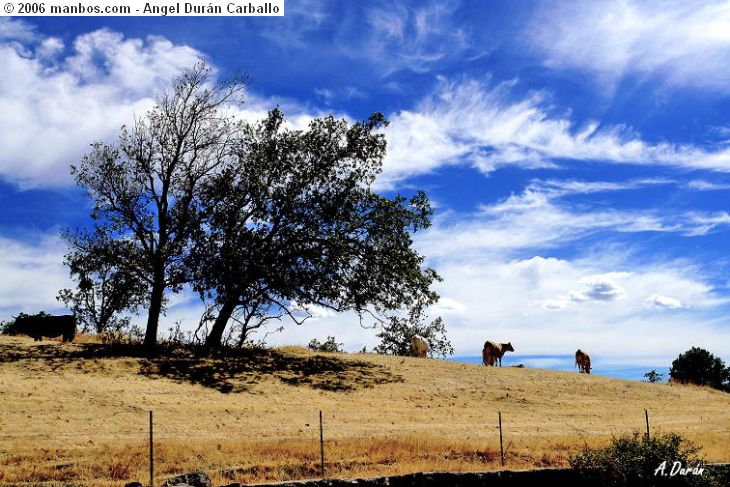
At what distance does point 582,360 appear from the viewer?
165 feet

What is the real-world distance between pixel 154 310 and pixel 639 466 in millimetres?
29069

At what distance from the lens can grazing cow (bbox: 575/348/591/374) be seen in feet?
164

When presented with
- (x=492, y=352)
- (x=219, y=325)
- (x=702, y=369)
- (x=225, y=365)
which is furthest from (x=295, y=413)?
(x=702, y=369)

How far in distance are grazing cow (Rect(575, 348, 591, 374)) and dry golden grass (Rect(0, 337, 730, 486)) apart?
19.0ft

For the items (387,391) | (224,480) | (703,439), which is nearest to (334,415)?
(387,391)

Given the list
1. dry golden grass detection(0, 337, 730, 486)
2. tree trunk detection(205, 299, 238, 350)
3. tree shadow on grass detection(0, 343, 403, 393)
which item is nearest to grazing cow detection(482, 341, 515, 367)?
dry golden grass detection(0, 337, 730, 486)

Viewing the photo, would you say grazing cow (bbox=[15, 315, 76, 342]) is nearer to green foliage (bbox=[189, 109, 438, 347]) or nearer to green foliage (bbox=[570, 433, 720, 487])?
green foliage (bbox=[189, 109, 438, 347])

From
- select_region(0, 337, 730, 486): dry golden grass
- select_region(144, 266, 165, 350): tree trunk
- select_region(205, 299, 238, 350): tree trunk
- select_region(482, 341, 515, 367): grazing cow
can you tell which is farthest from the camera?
select_region(482, 341, 515, 367): grazing cow

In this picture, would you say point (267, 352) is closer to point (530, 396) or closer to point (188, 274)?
point (188, 274)

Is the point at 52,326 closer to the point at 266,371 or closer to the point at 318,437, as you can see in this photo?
the point at 266,371

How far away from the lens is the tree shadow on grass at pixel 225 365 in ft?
107

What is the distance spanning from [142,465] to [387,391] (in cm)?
1664

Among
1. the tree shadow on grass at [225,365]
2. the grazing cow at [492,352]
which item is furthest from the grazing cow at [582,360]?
the tree shadow on grass at [225,365]

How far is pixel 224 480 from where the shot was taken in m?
17.9
